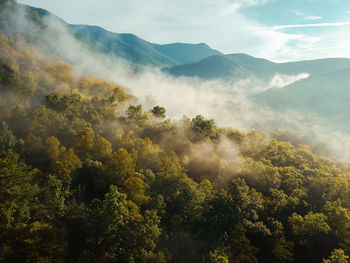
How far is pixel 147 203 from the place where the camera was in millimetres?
54250

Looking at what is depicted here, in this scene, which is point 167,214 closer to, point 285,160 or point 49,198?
point 49,198

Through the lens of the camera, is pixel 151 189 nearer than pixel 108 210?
No

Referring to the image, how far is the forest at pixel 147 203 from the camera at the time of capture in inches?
1624

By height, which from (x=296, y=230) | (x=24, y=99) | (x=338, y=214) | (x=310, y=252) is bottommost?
(x=310, y=252)

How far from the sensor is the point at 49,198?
46250 mm

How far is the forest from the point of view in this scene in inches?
1624

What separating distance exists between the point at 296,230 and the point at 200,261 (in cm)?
2198

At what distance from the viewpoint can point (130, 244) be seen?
40.2 m

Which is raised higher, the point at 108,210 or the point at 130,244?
the point at 108,210

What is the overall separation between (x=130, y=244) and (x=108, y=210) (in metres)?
7.20

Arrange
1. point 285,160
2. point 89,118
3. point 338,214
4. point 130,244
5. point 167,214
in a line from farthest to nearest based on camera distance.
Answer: point 89,118 < point 285,160 < point 167,214 < point 338,214 < point 130,244

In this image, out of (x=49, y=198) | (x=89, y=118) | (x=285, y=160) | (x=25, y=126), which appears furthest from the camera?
(x=89, y=118)

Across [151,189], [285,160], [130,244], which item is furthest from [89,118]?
[285,160]

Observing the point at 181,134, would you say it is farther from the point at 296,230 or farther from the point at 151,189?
the point at 296,230
